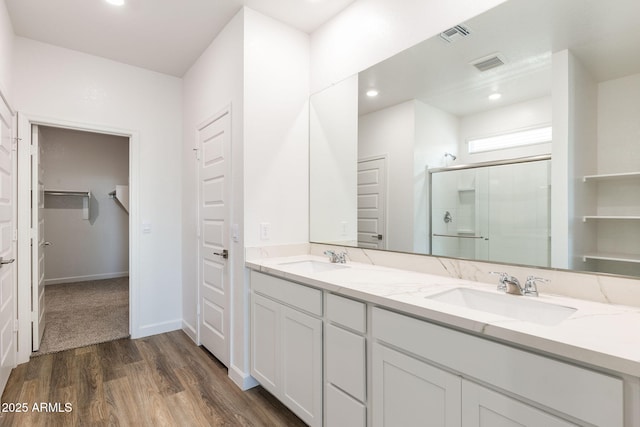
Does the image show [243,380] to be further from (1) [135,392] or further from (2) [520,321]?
(2) [520,321]

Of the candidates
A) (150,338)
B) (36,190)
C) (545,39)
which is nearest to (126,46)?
(36,190)

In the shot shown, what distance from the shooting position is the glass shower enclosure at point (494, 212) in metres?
1.43

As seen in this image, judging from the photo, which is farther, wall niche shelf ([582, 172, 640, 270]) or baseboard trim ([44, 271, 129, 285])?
baseboard trim ([44, 271, 129, 285])

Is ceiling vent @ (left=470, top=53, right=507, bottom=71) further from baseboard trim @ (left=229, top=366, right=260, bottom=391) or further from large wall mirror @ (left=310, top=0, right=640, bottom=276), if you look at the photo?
baseboard trim @ (left=229, top=366, right=260, bottom=391)

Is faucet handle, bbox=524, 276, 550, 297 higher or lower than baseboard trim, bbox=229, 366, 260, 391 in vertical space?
higher

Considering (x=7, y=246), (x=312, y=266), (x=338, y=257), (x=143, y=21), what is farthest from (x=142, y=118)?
(x=338, y=257)

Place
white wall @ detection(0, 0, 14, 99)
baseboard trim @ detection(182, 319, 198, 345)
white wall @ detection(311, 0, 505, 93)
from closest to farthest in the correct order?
white wall @ detection(311, 0, 505, 93), white wall @ detection(0, 0, 14, 99), baseboard trim @ detection(182, 319, 198, 345)

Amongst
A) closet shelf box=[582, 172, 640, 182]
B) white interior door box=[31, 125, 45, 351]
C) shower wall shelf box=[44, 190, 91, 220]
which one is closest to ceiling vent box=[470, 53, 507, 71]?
closet shelf box=[582, 172, 640, 182]

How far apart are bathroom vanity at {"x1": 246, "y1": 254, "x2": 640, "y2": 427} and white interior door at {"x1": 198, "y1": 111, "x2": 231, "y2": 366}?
639mm

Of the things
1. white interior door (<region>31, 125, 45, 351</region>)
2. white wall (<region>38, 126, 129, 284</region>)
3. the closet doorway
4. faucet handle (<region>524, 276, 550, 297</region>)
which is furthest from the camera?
white wall (<region>38, 126, 129, 284</region>)

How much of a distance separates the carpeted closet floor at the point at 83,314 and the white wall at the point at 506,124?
3.49 metres

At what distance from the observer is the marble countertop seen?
2.69ft

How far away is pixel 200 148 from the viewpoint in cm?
300

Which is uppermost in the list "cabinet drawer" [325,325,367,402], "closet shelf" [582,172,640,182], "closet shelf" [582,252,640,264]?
"closet shelf" [582,172,640,182]
